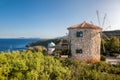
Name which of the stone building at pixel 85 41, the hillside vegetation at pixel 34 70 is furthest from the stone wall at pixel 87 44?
the hillside vegetation at pixel 34 70

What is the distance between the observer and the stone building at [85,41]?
3966 cm

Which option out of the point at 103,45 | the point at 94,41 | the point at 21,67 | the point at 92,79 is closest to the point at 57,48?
the point at 103,45

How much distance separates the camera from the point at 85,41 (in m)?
39.8

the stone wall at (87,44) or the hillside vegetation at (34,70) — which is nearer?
the hillside vegetation at (34,70)

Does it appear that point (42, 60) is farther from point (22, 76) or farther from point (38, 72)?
point (22, 76)

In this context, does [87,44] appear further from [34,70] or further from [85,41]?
[34,70]

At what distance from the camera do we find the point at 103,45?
49.2m

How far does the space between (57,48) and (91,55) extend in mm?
12161

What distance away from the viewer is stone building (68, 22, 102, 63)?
3966cm

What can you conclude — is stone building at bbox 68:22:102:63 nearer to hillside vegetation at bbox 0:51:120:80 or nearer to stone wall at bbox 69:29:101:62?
stone wall at bbox 69:29:101:62

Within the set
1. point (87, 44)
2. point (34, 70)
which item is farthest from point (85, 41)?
point (34, 70)

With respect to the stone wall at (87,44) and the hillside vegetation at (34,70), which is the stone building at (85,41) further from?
the hillside vegetation at (34,70)

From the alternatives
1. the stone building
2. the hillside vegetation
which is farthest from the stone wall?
the hillside vegetation

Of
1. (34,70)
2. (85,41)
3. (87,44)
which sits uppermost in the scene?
(85,41)
